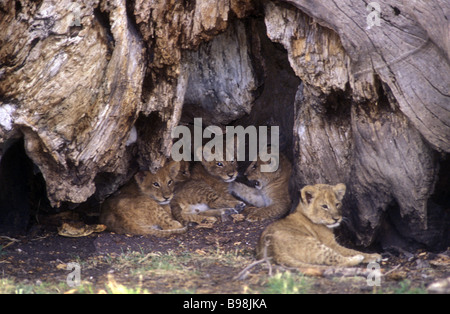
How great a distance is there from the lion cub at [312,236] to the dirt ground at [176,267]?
28 cm

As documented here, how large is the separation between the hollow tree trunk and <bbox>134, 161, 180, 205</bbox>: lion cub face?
3.65 ft

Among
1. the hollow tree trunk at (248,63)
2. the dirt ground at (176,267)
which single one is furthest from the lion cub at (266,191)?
the hollow tree trunk at (248,63)

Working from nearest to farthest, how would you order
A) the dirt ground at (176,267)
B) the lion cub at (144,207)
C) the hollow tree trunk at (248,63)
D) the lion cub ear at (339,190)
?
the dirt ground at (176,267) → the hollow tree trunk at (248,63) → the lion cub ear at (339,190) → the lion cub at (144,207)

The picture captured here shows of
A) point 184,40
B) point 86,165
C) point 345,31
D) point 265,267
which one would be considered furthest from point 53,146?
point 345,31

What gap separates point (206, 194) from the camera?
9914 mm

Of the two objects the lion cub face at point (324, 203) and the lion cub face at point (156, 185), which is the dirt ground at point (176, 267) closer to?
the lion cub face at point (324, 203)

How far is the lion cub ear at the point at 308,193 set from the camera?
297 inches

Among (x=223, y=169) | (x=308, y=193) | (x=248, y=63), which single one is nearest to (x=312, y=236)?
(x=308, y=193)

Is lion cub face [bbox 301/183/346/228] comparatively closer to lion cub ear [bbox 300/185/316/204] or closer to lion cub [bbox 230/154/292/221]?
lion cub ear [bbox 300/185/316/204]

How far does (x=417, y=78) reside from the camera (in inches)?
255

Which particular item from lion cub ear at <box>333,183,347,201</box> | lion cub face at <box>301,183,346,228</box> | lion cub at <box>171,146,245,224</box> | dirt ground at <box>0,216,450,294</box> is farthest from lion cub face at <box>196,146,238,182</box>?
lion cub ear at <box>333,183,347,201</box>

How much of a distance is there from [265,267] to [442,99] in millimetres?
2663

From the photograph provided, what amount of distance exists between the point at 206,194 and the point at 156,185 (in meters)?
0.87

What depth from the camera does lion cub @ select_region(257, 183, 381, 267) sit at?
6754 millimetres
